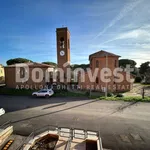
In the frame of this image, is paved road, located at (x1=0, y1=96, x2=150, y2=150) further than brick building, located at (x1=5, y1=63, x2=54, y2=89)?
No

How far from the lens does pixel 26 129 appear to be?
28.7 ft

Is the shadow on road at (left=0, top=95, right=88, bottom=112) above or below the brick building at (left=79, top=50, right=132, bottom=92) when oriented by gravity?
below

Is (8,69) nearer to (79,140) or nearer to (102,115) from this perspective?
(102,115)

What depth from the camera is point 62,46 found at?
79.1 feet

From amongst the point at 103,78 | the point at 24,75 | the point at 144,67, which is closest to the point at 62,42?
the point at 24,75

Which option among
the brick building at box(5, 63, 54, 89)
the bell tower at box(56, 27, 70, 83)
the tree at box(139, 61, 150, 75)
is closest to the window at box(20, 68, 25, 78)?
the brick building at box(5, 63, 54, 89)

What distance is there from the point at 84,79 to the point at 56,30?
11565mm

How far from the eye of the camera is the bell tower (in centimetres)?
2355

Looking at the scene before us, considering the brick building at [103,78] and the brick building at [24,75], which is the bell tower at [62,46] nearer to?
the brick building at [24,75]

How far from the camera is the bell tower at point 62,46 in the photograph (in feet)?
77.3

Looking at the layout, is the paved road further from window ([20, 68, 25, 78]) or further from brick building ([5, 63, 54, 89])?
window ([20, 68, 25, 78])

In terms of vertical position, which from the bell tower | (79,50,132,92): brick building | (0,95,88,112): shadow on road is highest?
the bell tower

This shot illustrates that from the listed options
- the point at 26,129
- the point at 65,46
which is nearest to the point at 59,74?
the point at 65,46

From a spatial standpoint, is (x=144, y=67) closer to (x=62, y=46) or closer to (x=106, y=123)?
(x=62, y=46)
